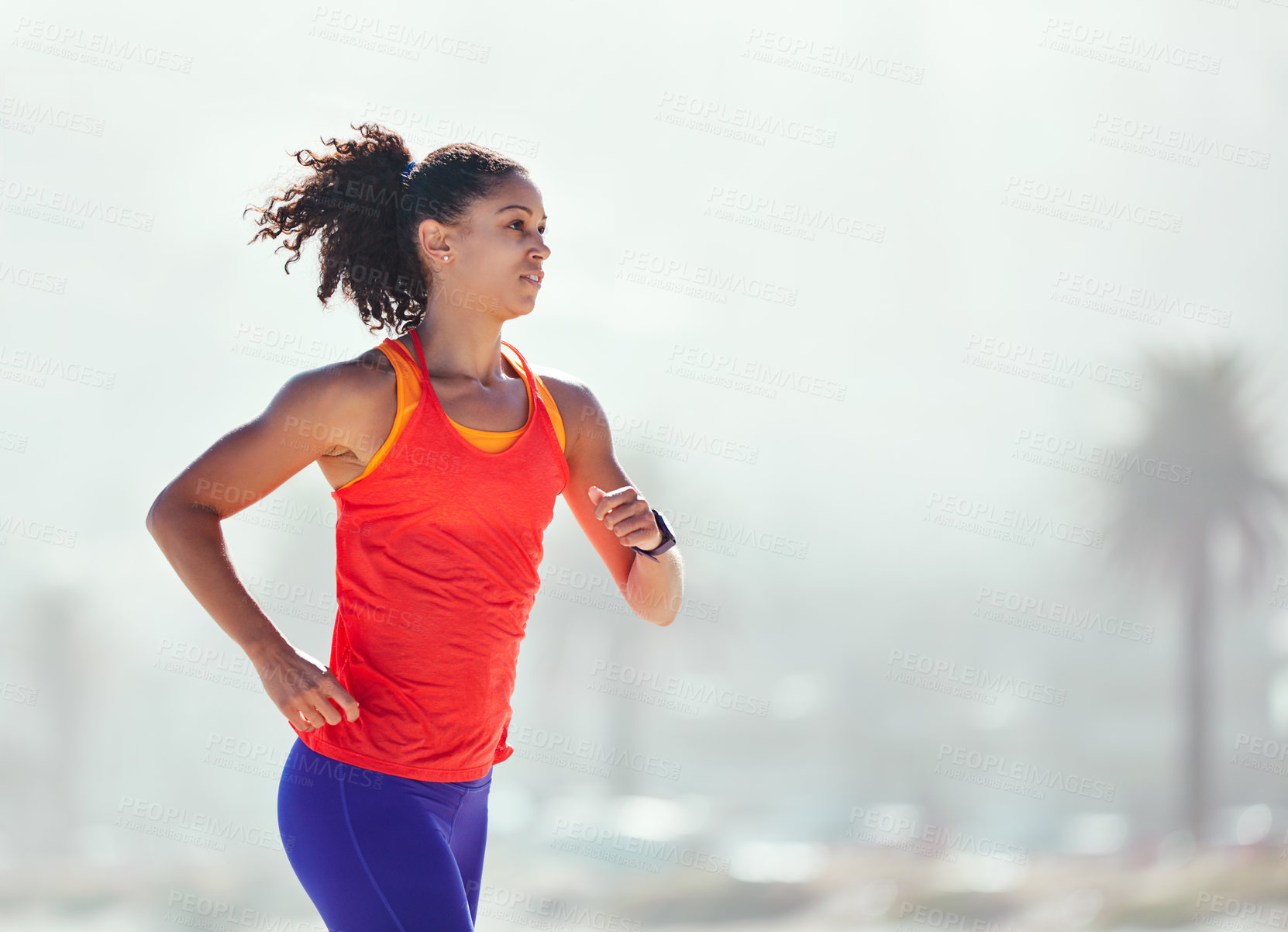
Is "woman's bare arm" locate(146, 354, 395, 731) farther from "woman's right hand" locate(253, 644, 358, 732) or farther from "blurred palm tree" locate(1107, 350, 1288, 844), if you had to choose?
"blurred palm tree" locate(1107, 350, 1288, 844)

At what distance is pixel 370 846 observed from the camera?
158cm

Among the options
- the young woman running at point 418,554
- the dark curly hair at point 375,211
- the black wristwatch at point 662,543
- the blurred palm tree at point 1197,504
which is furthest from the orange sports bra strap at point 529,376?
the blurred palm tree at point 1197,504

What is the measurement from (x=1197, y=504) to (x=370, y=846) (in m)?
14.7

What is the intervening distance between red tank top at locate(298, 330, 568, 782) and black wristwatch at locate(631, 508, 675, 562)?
213 mm

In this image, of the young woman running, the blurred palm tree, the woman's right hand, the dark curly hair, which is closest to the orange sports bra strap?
the young woman running

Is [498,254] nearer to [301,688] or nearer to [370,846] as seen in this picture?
[301,688]

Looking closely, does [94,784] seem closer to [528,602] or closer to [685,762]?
[685,762]

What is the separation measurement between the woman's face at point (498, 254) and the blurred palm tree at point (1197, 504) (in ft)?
43.5

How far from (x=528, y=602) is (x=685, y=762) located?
22836mm

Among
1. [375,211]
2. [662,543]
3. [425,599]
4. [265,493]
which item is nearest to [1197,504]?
[662,543]

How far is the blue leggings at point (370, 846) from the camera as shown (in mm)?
1558

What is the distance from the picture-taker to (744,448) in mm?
8727

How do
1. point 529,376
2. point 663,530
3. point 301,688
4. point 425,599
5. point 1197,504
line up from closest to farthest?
1. point 301,688
2. point 425,599
3. point 663,530
4. point 529,376
5. point 1197,504

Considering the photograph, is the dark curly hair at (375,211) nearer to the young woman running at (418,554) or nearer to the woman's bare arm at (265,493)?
the young woman running at (418,554)
